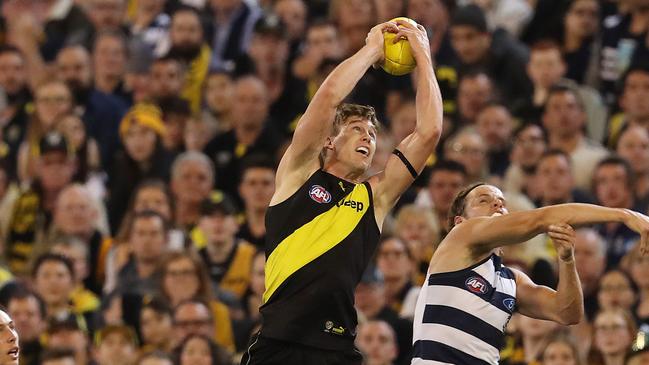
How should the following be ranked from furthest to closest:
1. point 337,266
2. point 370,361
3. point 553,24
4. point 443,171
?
point 553,24
point 443,171
point 370,361
point 337,266

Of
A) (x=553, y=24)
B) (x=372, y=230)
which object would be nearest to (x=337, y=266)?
(x=372, y=230)

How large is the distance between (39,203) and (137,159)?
3.13 feet

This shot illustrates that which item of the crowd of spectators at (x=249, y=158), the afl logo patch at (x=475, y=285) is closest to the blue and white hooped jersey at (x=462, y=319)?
the afl logo patch at (x=475, y=285)

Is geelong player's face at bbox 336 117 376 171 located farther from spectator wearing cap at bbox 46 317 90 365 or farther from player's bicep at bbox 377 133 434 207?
spectator wearing cap at bbox 46 317 90 365

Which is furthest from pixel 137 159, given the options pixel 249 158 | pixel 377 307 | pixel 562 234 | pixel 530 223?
pixel 562 234

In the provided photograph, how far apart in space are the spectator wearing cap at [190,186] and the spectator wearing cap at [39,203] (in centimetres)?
123

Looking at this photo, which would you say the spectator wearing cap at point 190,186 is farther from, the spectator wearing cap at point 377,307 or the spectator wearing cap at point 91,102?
the spectator wearing cap at point 377,307

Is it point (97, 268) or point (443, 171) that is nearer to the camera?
point (443, 171)

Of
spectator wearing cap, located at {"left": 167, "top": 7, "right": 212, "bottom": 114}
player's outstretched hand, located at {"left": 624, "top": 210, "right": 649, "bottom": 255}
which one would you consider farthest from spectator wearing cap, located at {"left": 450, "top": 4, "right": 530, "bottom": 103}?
player's outstretched hand, located at {"left": 624, "top": 210, "right": 649, "bottom": 255}

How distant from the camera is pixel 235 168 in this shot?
49.9 ft

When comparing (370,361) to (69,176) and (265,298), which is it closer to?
(265,298)

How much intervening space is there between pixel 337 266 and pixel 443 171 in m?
4.97

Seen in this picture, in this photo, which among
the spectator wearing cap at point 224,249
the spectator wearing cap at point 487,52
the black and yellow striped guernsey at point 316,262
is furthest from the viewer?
the spectator wearing cap at point 487,52

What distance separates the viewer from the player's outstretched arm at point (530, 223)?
804 cm
